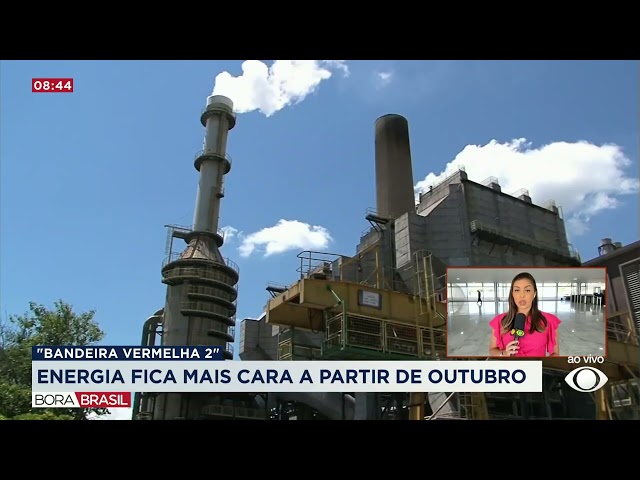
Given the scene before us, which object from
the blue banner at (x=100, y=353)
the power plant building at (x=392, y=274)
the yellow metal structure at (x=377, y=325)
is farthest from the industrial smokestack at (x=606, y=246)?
the blue banner at (x=100, y=353)

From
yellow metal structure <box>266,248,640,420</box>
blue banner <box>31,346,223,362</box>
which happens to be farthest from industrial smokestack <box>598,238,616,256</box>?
blue banner <box>31,346,223,362</box>

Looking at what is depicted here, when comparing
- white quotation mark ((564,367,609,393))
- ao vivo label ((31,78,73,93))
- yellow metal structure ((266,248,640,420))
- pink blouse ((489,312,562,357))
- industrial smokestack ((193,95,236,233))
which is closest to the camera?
ao vivo label ((31,78,73,93))

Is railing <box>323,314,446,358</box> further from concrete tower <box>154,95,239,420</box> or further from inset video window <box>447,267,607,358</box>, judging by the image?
concrete tower <box>154,95,239,420</box>

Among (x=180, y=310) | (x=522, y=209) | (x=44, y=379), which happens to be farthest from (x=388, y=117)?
(x=44, y=379)

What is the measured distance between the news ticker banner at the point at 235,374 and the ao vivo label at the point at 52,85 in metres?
4.91

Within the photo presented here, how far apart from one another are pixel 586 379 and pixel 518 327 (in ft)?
5.45

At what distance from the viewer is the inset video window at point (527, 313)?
1227 cm

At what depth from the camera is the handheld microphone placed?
12.3m

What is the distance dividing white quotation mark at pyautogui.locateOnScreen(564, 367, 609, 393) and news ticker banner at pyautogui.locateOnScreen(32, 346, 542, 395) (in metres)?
1.24

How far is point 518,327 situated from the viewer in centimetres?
1233
